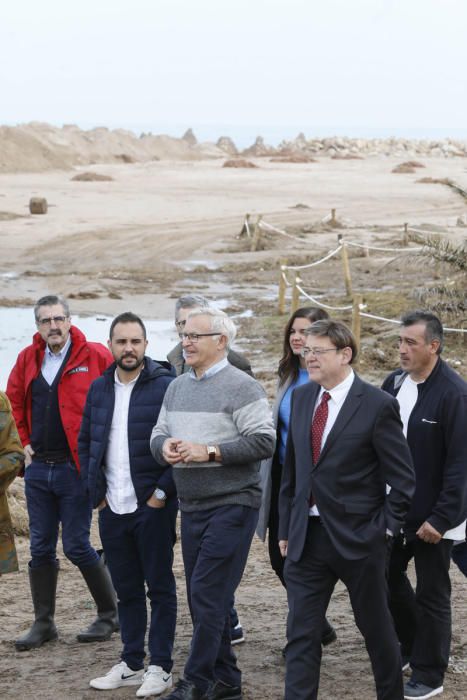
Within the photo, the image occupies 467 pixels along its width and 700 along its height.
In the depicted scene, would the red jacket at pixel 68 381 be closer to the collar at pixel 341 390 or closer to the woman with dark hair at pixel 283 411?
the woman with dark hair at pixel 283 411

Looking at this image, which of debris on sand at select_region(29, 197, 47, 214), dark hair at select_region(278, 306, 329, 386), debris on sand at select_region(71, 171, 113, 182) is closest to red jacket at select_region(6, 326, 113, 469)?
dark hair at select_region(278, 306, 329, 386)

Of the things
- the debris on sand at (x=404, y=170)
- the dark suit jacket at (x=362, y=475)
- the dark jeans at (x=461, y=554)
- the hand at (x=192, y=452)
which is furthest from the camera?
the debris on sand at (x=404, y=170)

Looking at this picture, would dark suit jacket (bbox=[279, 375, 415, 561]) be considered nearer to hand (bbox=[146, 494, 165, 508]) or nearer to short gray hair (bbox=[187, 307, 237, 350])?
short gray hair (bbox=[187, 307, 237, 350])

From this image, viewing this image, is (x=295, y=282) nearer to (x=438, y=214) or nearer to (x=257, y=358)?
(x=257, y=358)

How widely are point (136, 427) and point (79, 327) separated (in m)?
12.2

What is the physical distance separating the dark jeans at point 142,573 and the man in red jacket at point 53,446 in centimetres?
59

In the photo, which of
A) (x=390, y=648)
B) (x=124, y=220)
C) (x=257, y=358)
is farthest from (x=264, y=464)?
(x=124, y=220)

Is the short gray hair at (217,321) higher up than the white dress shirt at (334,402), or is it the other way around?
the short gray hair at (217,321)

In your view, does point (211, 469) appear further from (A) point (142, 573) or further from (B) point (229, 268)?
(B) point (229, 268)

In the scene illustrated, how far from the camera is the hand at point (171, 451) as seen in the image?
479 centimetres

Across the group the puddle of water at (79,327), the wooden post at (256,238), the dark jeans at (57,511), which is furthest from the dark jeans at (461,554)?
the wooden post at (256,238)

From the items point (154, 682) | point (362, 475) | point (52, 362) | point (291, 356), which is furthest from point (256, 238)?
point (362, 475)

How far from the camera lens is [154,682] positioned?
517cm

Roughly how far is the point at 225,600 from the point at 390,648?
75 centimetres
